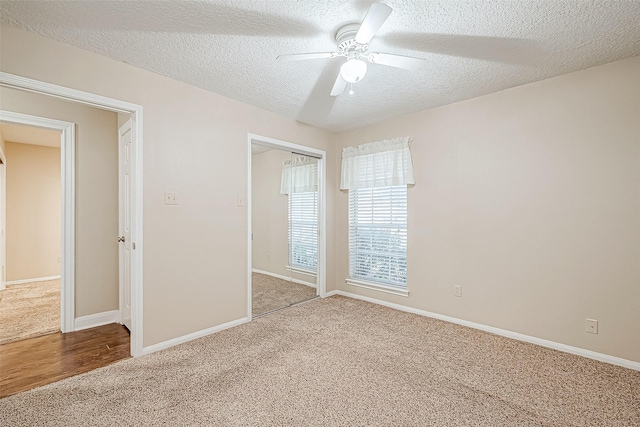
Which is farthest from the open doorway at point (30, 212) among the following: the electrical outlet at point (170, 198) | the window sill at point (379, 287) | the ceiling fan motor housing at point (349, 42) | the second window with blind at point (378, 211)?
the ceiling fan motor housing at point (349, 42)

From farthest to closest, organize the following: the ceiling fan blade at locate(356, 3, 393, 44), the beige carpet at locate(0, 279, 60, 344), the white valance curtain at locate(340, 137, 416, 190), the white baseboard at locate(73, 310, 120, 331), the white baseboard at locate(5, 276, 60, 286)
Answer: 1. the white baseboard at locate(5, 276, 60, 286)
2. the white valance curtain at locate(340, 137, 416, 190)
3. the white baseboard at locate(73, 310, 120, 331)
4. the beige carpet at locate(0, 279, 60, 344)
5. the ceiling fan blade at locate(356, 3, 393, 44)

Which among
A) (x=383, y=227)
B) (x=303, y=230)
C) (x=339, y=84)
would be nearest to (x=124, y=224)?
(x=303, y=230)

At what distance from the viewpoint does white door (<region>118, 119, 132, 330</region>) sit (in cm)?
308

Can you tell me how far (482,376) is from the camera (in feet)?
7.17

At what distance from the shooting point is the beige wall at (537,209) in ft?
7.73

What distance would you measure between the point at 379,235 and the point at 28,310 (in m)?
4.49

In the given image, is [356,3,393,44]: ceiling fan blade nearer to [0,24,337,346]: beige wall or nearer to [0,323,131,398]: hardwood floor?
[0,24,337,346]: beige wall

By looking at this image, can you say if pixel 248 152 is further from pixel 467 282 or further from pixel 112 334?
pixel 467 282

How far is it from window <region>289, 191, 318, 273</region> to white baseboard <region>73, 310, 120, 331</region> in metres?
2.34

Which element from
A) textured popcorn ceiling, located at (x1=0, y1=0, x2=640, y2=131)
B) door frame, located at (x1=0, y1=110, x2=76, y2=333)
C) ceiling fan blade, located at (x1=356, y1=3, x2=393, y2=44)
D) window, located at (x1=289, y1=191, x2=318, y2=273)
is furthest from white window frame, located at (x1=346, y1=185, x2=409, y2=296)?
door frame, located at (x1=0, y1=110, x2=76, y2=333)

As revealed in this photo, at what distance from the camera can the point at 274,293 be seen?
427cm

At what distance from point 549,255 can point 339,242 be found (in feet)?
8.23

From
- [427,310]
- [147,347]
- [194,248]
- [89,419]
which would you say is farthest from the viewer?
[427,310]

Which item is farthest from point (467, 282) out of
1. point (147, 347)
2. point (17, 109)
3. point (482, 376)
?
point (17, 109)
